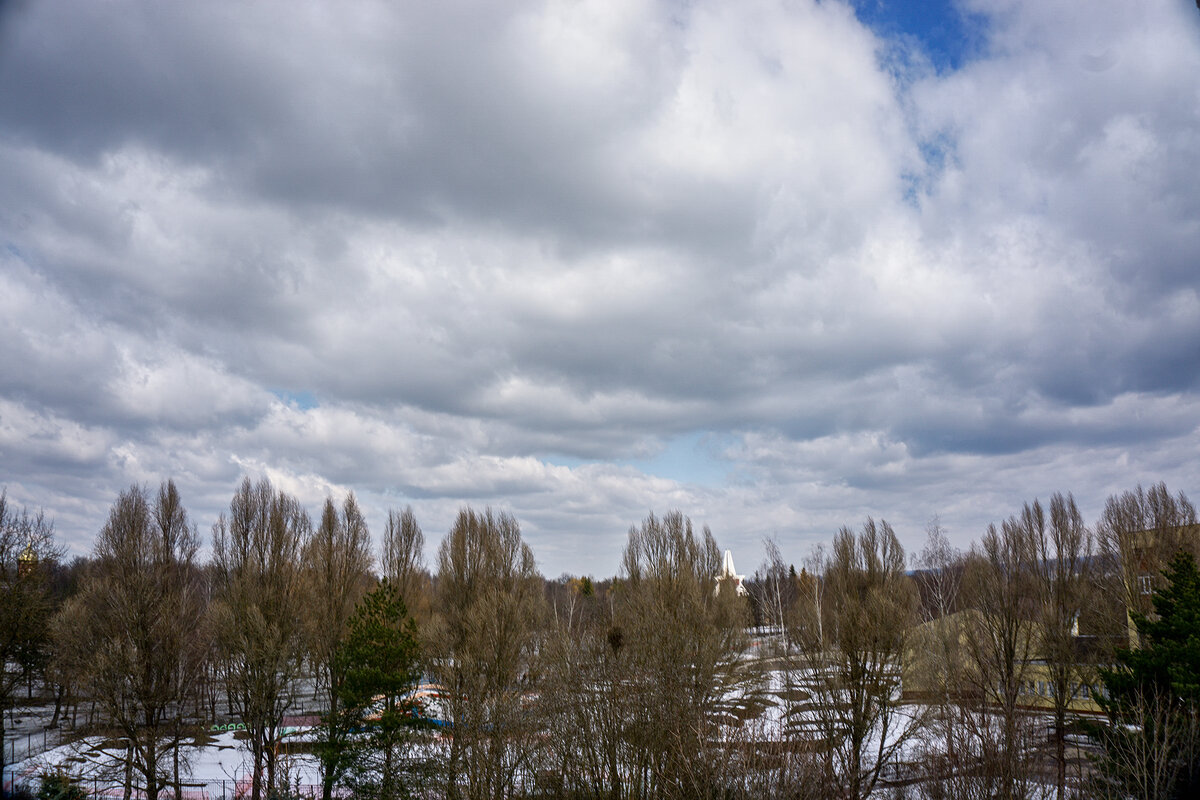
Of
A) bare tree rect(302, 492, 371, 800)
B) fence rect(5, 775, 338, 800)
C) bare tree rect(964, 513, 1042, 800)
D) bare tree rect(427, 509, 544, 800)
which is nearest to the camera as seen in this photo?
bare tree rect(427, 509, 544, 800)

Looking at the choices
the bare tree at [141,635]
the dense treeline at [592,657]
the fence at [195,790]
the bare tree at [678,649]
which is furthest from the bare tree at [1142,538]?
the bare tree at [141,635]

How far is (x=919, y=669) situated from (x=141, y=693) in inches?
1693

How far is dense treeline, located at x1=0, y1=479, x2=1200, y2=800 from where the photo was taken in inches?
857

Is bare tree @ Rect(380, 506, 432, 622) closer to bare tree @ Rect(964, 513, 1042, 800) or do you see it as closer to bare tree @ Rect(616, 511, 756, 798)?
bare tree @ Rect(616, 511, 756, 798)

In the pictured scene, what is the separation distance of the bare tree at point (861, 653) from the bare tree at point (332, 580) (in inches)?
873

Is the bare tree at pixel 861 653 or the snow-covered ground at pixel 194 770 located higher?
the bare tree at pixel 861 653

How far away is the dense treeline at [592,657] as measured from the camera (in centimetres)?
2177

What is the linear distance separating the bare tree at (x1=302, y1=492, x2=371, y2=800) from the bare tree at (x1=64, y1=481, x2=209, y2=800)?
19.4ft

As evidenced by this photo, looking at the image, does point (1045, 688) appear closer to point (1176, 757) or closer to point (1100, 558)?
point (1100, 558)

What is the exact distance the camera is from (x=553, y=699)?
2455 centimetres

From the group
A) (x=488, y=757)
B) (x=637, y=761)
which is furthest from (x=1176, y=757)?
(x=488, y=757)

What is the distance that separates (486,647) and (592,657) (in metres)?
7.96

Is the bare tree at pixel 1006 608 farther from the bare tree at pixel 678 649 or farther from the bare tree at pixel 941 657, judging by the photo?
the bare tree at pixel 678 649

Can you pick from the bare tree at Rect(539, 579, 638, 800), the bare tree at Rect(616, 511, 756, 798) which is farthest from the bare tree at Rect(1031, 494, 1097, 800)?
the bare tree at Rect(539, 579, 638, 800)
